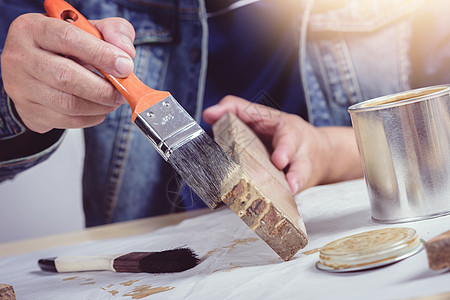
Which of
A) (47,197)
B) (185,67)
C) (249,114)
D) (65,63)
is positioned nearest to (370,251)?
(65,63)

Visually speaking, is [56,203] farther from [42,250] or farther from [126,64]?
[126,64]

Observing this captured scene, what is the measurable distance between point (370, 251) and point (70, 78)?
0.46 m

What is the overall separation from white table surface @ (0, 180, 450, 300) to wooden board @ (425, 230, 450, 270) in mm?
10

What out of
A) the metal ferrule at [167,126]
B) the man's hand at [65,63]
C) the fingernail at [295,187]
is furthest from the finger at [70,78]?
the fingernail at [295,187]

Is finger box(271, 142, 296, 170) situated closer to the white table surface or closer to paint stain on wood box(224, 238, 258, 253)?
the white table surface

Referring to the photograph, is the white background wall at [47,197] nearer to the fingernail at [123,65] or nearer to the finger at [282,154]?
the finger at [282,154]

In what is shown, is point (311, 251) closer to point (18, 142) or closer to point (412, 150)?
point (412, 150)

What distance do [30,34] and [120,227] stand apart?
1.52ft

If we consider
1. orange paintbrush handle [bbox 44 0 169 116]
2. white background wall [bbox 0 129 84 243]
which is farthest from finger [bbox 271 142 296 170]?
white background wall [bbox 0 129 84 243]

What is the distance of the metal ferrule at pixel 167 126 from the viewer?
22.9 inches

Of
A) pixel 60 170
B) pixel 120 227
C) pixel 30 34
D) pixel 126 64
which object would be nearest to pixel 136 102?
pixel 126 64

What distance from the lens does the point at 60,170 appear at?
1.81 meters

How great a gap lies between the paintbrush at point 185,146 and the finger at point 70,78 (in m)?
0.09

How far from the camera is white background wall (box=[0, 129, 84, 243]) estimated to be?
177 centimetres
